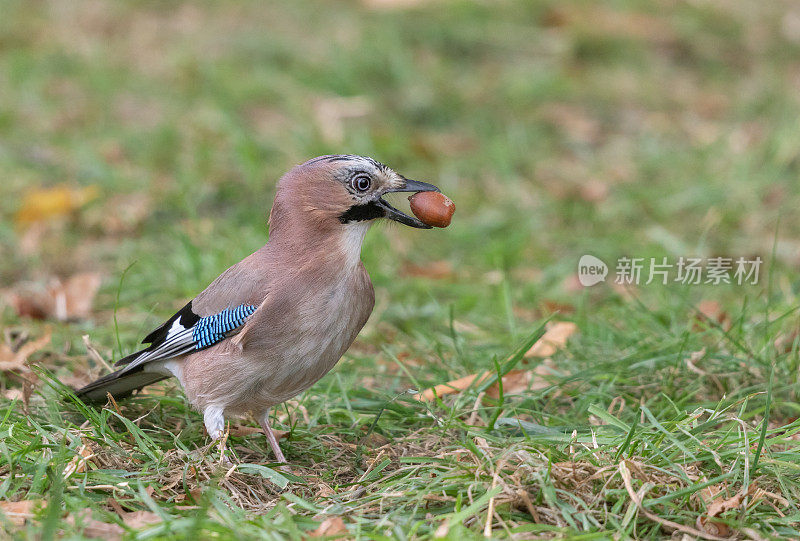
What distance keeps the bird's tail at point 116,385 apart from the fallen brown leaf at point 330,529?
3.92ft

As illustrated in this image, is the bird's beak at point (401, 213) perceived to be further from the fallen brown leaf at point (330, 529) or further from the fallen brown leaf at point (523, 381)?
the fallen brown leaf at point (330, 529)

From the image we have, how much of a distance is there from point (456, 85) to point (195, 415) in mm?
5395

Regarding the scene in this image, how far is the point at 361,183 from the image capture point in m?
3.53

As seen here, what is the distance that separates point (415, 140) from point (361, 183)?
4.06 m

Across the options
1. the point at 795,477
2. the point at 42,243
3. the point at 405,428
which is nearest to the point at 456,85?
the point at 42,243

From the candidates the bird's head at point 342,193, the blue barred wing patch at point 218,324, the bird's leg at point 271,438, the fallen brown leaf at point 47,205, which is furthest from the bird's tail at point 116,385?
the fallen brown leaf at point 47,205

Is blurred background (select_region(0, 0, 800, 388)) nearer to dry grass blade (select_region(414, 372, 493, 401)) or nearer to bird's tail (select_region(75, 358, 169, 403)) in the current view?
bird's tail (select_region(75, 358, 169, 403))

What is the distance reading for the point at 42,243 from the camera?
19.9 ft

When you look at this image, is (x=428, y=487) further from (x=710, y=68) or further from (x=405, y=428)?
(x=710, y=68)

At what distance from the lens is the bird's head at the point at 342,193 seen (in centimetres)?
352

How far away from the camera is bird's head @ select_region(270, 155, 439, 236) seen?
3521 millimetres

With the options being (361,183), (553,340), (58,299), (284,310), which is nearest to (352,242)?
(361,183)

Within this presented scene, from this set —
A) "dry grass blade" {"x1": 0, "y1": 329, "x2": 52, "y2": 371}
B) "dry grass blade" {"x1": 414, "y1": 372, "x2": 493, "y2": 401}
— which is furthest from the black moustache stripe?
"dry grass blade" {"x1": 0, "y1": 329, "x2": 52, "y2": 371}

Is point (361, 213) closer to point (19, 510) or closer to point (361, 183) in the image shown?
point (361, 183)
